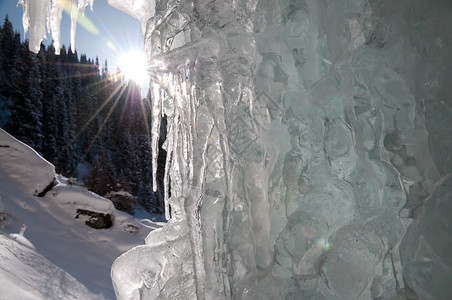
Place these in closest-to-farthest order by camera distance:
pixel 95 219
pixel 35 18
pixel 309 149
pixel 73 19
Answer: pixel 309 149 < pixel 35 18 < pixel 73 19 < pixel 95 219

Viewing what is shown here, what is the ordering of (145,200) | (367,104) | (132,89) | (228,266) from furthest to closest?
(132,89)
(145,200)
(228,266)
(367,104)

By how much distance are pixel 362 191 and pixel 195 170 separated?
72 centimetres

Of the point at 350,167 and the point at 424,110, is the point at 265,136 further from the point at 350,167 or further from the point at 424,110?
the point at 424,110

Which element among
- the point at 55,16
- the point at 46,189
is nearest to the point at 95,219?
the point at 46,189

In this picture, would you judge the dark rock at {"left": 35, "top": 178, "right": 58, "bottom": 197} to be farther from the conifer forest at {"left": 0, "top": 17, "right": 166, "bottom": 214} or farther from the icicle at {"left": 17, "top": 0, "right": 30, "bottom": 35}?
the icicle at {"left": 17, "top": 0, "right": 30, "bottom": 35}

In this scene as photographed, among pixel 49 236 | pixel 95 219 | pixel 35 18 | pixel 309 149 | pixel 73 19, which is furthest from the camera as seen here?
pixel 95 219

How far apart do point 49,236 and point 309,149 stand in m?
7.42

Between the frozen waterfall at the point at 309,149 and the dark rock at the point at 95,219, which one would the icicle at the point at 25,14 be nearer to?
the frozen waterfall at the point at 309,149

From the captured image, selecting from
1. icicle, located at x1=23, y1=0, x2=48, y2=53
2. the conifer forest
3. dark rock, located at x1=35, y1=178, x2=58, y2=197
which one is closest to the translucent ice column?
icicle, located at x1=23, y1=0, x2=48, y2=53

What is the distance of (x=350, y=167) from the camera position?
1.20 metres

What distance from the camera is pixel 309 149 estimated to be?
128 centimetres

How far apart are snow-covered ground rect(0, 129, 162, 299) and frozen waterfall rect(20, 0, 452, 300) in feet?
9.23

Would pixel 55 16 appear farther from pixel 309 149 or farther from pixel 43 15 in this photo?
pixel 309 149

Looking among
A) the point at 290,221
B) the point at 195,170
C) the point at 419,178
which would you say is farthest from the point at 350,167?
the point at 195,170
